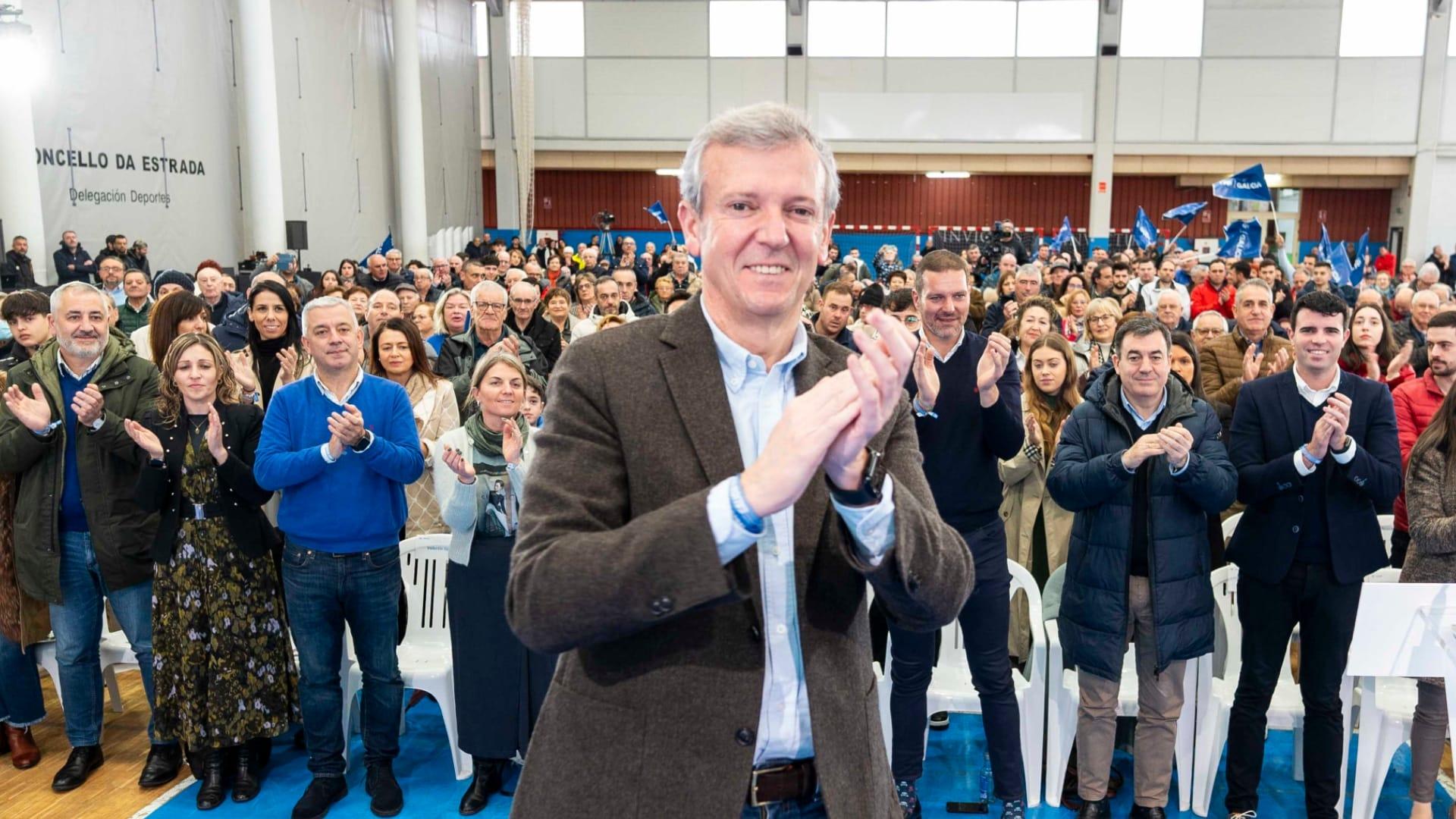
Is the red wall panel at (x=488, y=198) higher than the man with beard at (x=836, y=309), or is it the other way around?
the red wall panel at (x=488, y=198)

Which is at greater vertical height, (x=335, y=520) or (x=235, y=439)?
(x=235, y=439)

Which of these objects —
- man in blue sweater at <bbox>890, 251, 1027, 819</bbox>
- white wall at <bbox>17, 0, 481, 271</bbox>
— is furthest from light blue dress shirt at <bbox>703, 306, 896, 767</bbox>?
white wall at <bbox>17, 0, 481, 271</bbox>

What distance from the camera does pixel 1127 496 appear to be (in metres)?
3.55

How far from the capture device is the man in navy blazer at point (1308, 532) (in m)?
3.48

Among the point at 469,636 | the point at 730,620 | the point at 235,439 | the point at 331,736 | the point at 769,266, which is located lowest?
the point at 331,736

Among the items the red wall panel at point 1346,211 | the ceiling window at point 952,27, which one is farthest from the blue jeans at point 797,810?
the red wall panel at point 1346,211

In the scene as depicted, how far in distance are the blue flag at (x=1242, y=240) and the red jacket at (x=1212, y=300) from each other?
1972mm

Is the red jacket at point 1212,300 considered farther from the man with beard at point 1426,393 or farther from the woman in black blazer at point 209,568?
the woman in black blazer at point 209,568

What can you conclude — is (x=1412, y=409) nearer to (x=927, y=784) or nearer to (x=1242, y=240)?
(x=927, y=784)

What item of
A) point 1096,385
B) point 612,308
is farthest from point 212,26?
point 1096,385

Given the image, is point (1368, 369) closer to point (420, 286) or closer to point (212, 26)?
point (420, 286)

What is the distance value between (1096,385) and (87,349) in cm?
363

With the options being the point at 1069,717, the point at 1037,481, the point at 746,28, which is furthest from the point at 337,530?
the point at 746,28

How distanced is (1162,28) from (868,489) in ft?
72.3
